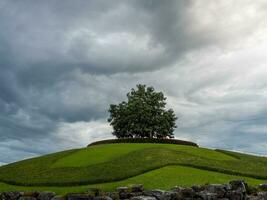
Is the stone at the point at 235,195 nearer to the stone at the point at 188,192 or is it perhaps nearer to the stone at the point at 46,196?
the stone at the point at 188,192

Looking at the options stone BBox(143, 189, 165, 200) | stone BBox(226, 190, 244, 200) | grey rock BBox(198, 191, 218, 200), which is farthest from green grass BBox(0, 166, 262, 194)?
stone BBox(143, 189, 165, 200)

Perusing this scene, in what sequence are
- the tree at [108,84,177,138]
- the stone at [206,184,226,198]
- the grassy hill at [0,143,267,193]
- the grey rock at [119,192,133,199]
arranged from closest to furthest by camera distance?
the grey rock at [119,192,133,199], the stone at [206,184,226,198], the grassy hill at [0,143,267,193], the tree at [108,84,177,138]

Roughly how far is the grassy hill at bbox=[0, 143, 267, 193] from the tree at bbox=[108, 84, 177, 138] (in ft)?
75.2

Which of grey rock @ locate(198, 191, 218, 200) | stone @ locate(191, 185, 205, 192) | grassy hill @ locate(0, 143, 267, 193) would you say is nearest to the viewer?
grey rock @ locate(198, 191, 218, 200)

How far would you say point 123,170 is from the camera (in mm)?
30453

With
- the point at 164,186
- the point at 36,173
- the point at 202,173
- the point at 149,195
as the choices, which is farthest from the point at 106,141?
the point at 149,195

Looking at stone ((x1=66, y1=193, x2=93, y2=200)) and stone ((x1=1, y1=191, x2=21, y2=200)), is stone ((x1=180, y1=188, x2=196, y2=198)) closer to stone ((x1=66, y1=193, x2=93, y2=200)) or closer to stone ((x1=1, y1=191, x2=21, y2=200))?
stone ((x1=66, y1=193, x2=93, y2=200))

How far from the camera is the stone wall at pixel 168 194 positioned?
2056 centimetres

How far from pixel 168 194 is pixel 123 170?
33.2 feet

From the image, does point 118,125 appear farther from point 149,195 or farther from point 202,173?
point 149,195

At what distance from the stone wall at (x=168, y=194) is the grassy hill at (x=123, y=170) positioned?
380 centimetres

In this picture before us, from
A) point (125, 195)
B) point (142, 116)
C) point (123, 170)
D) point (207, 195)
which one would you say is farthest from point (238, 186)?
point (142, 116)

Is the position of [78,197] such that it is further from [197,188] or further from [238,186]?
[238,186]

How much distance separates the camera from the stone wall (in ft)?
67.5
